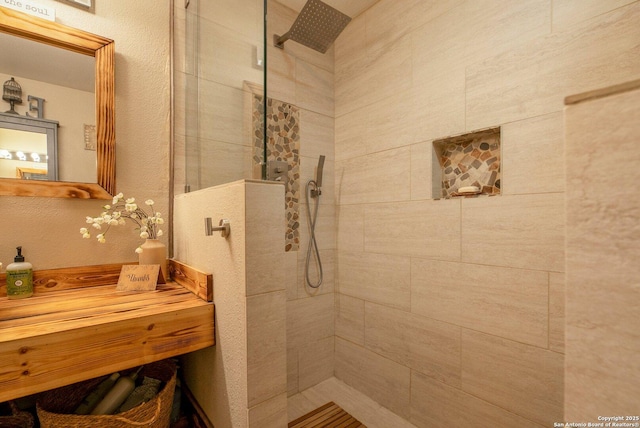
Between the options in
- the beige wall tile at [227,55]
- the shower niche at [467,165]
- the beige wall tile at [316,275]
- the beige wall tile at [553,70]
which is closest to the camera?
the beige wall tile at [553,70]

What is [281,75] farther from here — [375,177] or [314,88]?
[375,177]

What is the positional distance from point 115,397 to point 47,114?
1.21 m

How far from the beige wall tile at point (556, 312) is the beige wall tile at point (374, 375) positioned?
0.79 metres

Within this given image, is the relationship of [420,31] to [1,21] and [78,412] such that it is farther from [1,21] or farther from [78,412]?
[78,412]

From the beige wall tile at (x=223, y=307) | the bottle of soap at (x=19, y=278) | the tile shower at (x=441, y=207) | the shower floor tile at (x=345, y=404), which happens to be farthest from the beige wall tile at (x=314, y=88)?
the shower floor tile at (x=345, y=404)

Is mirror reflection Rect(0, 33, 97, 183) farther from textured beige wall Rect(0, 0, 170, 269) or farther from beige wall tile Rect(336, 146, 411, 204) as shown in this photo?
beige wall tile Rect(336, 146, 411, 204)

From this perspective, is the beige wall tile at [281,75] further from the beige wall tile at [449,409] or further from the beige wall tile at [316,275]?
the beige wall tile at [449,409]

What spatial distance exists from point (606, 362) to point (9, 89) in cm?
194

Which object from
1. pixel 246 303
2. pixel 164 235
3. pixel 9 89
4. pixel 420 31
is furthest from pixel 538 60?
pixel 9 89

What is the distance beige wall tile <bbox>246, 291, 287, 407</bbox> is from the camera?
913mm

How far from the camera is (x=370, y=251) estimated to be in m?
1.89

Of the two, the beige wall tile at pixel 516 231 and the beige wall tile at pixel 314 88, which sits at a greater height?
the beige wall tile at pixel 314 88

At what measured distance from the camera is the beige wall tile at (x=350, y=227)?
1963 mm

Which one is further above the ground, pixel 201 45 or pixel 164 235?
pixel 201 45
